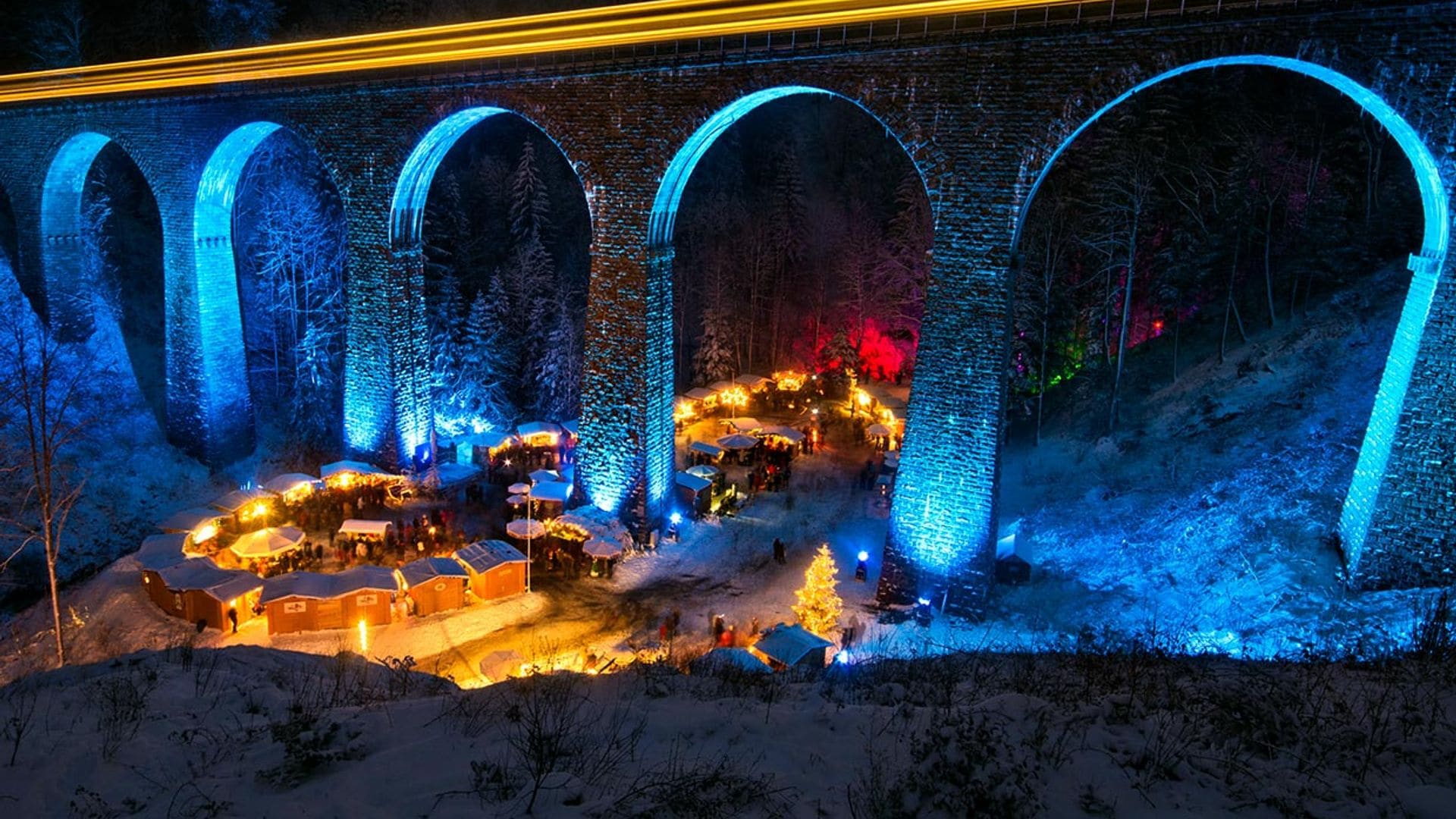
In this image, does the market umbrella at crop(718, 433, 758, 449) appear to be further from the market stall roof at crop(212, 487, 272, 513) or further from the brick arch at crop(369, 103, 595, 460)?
the market stall roof at crop(212, 487, 272, 513)

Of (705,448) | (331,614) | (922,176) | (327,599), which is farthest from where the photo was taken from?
(705,448)

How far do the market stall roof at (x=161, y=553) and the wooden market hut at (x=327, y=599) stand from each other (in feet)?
8.71

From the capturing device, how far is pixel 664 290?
1900 cm

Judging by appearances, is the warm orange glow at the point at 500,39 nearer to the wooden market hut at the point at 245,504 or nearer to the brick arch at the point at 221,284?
the brick arch at the point at 221,284

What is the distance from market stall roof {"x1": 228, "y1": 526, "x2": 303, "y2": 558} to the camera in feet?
58.5

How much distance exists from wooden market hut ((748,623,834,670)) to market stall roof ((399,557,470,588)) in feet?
22.1

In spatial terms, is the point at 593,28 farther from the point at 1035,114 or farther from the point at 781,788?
the point at 781,788

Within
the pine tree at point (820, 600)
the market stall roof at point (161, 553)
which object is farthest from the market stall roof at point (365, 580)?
the pine tree at point (820, 600)

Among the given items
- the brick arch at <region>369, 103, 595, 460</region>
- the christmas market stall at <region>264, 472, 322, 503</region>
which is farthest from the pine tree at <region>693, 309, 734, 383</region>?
the christmas market stall at <region>264, 472, 322, 503</region>

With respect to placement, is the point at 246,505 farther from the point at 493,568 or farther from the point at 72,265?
the point at 72,265

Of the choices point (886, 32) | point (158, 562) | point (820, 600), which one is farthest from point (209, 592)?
point (886, 32)

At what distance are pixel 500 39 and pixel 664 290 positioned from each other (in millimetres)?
6896

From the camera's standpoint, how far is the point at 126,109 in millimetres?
23516

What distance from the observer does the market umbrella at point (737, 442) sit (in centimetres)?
2594
